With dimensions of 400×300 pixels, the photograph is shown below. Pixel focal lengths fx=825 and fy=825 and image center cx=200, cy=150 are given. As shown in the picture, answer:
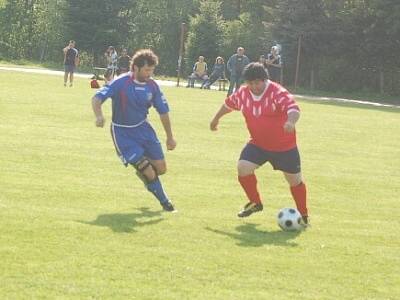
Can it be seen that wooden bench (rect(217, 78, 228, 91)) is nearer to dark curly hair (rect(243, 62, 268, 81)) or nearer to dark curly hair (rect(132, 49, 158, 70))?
dark curly hair (rect(132, 49, 158, 70))

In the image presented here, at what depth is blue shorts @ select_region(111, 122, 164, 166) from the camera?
8914 mm

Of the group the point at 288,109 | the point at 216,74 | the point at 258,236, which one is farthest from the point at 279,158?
the point at 216,74

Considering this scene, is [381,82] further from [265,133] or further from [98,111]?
[98,111]

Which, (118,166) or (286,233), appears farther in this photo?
(118,166)

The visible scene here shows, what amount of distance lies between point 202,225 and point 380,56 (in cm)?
3758

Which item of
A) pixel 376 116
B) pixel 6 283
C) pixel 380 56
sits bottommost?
pixel 6 283

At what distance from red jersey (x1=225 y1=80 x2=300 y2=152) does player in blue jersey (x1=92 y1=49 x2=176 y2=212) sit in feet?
3.15

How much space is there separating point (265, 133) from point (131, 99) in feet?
4.92

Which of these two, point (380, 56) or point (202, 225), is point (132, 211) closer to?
point (202, 225)

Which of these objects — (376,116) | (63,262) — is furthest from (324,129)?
(63,262)

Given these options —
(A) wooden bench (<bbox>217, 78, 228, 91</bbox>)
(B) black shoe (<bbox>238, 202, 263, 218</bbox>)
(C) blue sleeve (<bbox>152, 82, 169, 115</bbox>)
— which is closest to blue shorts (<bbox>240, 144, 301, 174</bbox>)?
(B) black shoe (<bbox>238, 202, 263, 218</bbox>)

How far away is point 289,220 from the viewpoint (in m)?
8.12

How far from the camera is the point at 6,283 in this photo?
5.62 m

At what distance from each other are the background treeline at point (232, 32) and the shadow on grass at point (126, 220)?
34471 mm
